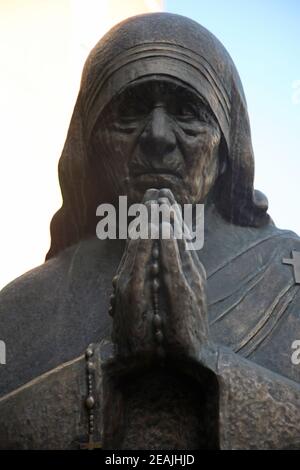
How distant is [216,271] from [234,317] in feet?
0.57

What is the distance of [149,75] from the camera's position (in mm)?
2555

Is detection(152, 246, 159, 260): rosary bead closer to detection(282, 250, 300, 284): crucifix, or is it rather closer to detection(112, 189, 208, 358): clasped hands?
detection(112, 189, 208, 358): clasped hands

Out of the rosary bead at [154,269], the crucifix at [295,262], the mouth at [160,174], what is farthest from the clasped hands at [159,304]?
the crucifix at [295,262]

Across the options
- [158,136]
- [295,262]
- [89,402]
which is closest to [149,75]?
[158,136]

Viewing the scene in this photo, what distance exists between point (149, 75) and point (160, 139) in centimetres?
18

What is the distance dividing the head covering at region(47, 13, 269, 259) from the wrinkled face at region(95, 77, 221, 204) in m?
0.03

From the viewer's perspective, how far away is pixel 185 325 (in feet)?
6.73

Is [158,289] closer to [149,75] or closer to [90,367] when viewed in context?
[90,367]

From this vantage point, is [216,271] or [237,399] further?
[216,271]

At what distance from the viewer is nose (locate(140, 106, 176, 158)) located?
2.50 metres

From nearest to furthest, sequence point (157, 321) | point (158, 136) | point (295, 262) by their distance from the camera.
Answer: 1. point (157, 321)
2. point (158, 136)
3. point (295, 262)

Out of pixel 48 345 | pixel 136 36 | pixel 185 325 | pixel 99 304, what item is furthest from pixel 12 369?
pixel 136 36

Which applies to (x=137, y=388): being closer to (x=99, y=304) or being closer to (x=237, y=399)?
(x=237, y=399)

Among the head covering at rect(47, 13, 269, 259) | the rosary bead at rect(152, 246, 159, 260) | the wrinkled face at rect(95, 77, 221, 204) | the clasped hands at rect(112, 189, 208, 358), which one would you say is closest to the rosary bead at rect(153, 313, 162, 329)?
the clasped hands at rect(112, 189, 208, 358)
